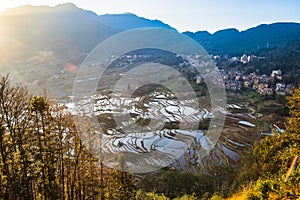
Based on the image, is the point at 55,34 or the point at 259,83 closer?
the point at 259,83

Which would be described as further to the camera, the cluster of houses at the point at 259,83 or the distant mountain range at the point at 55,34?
the distant mountain range at the point at 55,34

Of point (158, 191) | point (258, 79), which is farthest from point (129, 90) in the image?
point (158, 191)

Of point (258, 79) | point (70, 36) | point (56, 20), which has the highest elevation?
point (56, 20)

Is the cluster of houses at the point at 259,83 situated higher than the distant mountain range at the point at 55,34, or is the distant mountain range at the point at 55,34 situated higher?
the distant mountain range at the point at 55,34

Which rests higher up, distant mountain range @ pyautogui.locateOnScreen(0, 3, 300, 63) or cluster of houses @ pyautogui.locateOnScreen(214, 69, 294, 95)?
distant mountain range @ pyautogui.locateOnScreen(0, 3, 300, 63)

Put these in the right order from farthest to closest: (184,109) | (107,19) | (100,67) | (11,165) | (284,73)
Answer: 1. (107,19)
2. (100,67)
3. (284,73)
4. (184,109)
5. (11,165)

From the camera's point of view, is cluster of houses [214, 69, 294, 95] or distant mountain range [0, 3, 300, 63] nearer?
cluster of houses [214, 69, 294, 95]

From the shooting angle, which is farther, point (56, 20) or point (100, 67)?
point (56, 20)

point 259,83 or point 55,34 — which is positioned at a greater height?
point 55,34

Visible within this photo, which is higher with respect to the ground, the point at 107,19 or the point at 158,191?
the point at 107,19

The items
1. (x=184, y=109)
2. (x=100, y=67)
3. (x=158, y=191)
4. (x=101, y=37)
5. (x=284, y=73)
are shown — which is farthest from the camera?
(x=101, y=37)

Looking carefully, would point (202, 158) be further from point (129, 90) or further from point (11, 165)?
point (129, 90)
